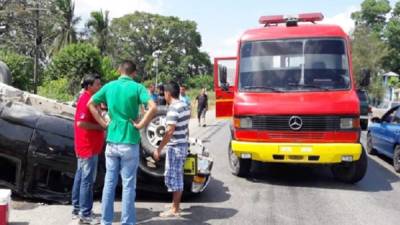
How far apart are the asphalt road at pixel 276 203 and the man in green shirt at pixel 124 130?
2.75 feet

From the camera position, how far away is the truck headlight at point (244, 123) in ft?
27.7

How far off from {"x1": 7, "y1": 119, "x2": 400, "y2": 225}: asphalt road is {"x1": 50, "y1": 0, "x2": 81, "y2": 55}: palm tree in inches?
1620

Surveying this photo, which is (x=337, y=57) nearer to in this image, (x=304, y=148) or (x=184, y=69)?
(x=304, y=148)

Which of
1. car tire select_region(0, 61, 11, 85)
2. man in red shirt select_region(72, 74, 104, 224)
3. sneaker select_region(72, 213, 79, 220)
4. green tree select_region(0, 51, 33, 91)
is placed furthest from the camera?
green tree select_region(0, 51, 33, 91)

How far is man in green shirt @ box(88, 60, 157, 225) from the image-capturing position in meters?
5.29

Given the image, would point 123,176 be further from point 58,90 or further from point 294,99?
point 58,90

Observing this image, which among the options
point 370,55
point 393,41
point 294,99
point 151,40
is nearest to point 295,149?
point 294,99

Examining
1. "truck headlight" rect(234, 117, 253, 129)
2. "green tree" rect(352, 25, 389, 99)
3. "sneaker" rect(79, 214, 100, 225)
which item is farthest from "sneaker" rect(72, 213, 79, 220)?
"green tree" rect(352, 25, 389, 99)

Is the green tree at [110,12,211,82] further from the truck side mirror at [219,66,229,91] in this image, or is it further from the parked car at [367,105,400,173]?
the truck side mirror at [219,66,229,91]

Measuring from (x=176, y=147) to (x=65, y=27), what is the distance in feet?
144

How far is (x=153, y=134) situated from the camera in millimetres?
7938

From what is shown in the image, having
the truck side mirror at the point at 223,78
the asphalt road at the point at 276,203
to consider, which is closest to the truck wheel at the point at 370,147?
the asphalt road at the point at 276,203

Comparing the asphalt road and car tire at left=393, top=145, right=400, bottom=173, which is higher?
car tire at left=393, top=145, right=400, bottom=173

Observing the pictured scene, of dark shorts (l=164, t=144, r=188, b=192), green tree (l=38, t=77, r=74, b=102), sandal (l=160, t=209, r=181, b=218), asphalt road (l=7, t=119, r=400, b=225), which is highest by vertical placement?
green tree (l=38, t=77, r=74, b=102)
